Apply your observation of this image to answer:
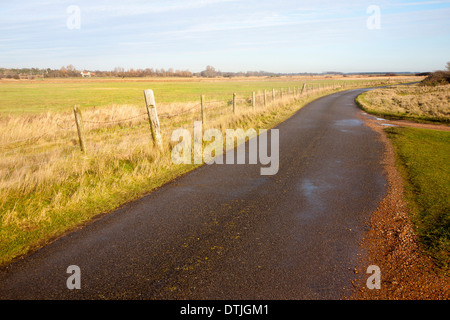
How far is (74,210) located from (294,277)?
13.7 feet

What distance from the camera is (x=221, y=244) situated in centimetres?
414

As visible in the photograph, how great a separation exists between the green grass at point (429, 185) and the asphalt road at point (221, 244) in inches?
26.2

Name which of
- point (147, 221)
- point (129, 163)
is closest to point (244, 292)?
point (147, 221)

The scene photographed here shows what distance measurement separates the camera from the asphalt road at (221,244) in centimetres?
323

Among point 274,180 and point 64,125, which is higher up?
point 64,125

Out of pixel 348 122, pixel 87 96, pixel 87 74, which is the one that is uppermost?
pixel 87 74

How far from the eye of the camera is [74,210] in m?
5.30

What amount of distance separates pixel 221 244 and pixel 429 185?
4.89 meters

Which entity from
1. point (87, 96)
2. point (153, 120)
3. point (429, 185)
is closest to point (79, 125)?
point (153, 120)

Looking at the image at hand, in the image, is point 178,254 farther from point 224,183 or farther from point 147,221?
point 224,183

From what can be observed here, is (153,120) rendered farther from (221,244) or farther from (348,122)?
(348,122)
